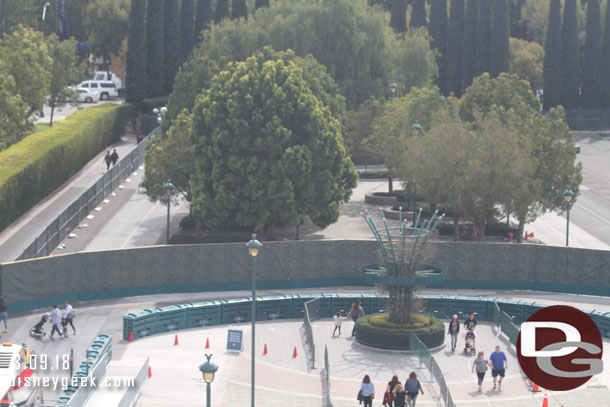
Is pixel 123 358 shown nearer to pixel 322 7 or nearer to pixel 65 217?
pixel 65 217

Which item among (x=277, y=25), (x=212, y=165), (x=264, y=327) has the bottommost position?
(x=264, y=327)

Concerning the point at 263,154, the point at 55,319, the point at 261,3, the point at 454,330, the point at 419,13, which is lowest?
the point at 454,330

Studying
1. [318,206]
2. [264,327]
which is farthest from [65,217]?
[264,327]

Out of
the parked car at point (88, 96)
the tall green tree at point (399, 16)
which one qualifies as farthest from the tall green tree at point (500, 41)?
the parked car at point (88, 96)

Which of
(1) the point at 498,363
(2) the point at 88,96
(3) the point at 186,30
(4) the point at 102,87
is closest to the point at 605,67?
(3) the point at 186,30

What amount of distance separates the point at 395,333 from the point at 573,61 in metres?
67.7

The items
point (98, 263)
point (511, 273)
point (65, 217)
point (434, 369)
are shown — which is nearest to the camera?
point (434, 369)

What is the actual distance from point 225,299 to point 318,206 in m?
11.9

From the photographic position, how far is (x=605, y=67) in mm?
101375

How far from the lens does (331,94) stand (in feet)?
223

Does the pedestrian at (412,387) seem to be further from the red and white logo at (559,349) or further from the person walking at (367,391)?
the red and white logo at (559,349)

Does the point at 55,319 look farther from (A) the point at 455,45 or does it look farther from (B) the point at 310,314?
(A) the point at 455,45

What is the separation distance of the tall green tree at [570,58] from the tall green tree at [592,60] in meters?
1.30

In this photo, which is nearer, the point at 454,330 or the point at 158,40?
the point at 454,330
